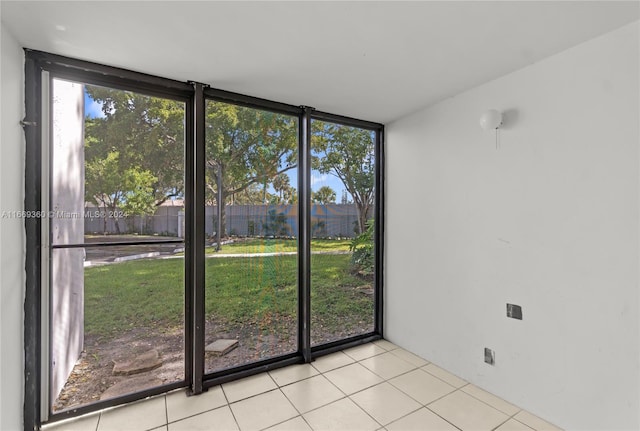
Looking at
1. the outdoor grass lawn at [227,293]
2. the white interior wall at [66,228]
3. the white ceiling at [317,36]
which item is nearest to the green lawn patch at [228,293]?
the outdoor grass lawn at [227,293]

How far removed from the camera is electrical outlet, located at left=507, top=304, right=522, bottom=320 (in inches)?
83.4

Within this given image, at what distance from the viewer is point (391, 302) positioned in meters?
3.26

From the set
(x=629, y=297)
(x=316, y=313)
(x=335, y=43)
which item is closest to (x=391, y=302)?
(x=316, y=313)

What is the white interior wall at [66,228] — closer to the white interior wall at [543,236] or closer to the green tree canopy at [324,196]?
the green tree canopy at [324,196]

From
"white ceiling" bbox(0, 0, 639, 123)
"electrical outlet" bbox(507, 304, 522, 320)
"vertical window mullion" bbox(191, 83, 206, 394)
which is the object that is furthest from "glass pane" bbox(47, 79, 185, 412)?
"electrical outlet" bbox(507, 304, 522, 320)

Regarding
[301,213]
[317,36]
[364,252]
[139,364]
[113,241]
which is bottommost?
[139,364]

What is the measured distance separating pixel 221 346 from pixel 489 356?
216 centimetres

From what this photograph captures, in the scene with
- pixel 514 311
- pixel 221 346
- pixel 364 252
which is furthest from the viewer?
pixel 364 252

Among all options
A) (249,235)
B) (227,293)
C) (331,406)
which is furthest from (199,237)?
(331,406)

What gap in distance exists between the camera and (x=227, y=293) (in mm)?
2564

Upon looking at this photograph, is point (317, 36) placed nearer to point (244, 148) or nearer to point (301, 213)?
point (244, 148)

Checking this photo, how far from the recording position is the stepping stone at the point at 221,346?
8.21 ft

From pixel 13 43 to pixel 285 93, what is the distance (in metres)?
1.66

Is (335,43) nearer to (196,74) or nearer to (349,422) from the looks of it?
(196,74)
